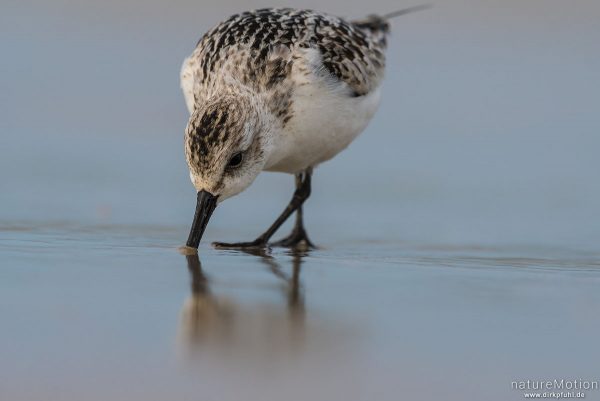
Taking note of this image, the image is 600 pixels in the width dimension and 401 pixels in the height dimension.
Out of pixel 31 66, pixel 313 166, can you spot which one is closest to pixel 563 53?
pixel 31 66

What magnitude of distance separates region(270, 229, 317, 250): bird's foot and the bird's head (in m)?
1.30

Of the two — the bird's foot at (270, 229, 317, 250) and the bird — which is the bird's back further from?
the bird's foot at (270, 229, 317, 250)

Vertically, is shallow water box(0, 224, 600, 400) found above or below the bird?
below

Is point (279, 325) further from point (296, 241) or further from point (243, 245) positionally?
point (296, 241)

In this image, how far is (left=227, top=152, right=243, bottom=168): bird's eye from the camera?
21.1 feet

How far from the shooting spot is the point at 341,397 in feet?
12.6

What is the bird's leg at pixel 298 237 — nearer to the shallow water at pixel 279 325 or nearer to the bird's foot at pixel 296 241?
the bird's foot at pixel 296 241

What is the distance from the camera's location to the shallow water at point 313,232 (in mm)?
4141

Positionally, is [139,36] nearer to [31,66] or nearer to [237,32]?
[31,66]

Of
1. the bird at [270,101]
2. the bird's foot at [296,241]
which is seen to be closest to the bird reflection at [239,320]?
the bird at [270,101]

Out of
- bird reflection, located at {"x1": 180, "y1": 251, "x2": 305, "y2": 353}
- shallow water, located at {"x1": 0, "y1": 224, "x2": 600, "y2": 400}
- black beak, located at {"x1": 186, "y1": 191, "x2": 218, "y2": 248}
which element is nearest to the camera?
shallow water, located at {"x1": 0, "y1": 224, "x2": 600, "y2": 400}

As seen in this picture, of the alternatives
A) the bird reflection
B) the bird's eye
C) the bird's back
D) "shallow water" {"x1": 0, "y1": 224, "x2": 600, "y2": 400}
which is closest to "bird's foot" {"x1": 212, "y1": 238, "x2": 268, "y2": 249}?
"shallow water" {"x1": 0, "y1": 224, "x2": 600, "y2": 400}

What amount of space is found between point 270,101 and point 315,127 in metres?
0.37

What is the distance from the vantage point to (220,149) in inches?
248
